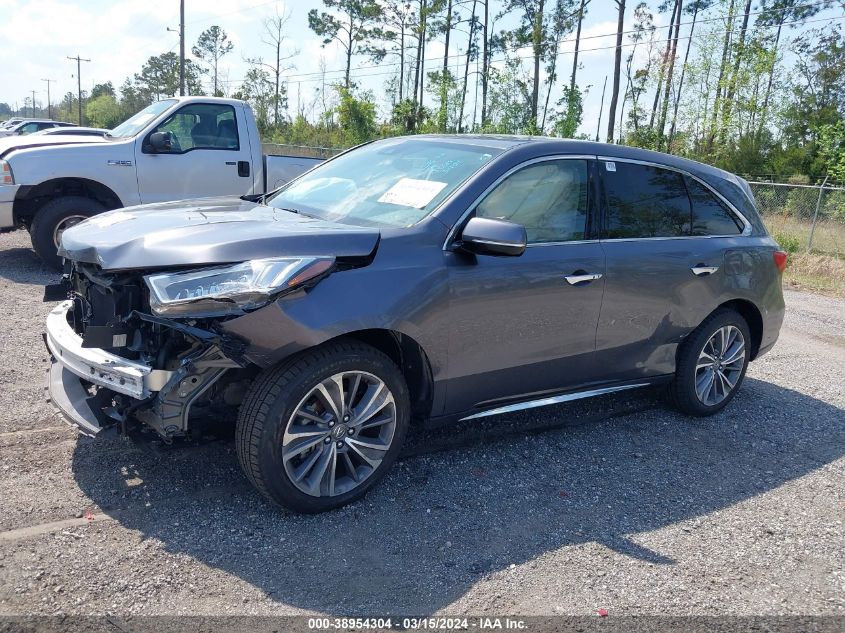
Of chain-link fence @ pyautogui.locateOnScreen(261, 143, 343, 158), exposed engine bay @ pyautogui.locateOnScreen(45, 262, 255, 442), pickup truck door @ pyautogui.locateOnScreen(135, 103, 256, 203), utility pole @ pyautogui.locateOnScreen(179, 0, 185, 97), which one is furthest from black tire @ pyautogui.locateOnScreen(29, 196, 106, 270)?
utility pole @ pyautogui.locateOnScreen(179, 0, 185, 97)

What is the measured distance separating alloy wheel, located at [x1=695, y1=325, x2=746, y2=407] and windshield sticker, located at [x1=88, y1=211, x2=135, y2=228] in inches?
151

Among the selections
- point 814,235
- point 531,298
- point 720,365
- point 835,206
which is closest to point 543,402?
point 531,298

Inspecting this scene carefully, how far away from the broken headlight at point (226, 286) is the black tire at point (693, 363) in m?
2.97

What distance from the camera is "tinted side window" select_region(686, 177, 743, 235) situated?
4816mm

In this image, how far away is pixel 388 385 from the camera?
3.38 metres

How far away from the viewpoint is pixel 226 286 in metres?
2.92

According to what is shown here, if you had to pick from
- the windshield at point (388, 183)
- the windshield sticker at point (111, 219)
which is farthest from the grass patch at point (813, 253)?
the windshield sticker at point (111, 219)

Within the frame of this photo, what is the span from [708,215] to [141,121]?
716 centimetres

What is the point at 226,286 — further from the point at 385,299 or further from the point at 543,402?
the point at 543,402

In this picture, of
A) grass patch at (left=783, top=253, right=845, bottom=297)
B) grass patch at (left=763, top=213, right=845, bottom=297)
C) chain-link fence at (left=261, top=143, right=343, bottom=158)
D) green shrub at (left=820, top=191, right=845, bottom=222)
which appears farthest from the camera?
chain-link fence at (left=261, top=143, right=343, bottom=158)

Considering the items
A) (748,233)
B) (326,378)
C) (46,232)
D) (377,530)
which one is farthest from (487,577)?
(46,232)

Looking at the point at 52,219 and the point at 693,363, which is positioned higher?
the point at 52,219

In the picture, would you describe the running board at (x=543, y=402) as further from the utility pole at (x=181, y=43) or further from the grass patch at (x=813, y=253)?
the utility pole at (x=181, y=43)

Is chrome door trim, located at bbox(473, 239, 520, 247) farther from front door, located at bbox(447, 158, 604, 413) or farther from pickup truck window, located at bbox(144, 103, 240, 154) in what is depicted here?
pickup truck window, located at bbox(144, 103, 240, 154)
